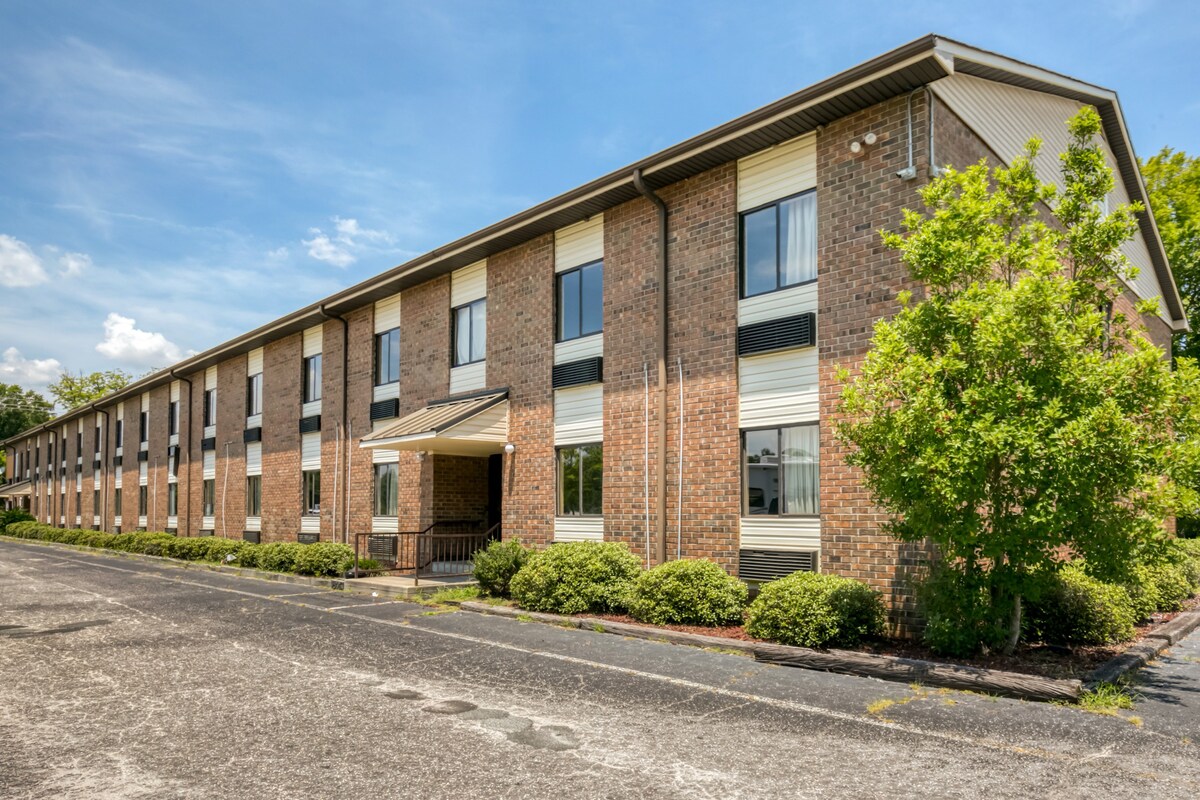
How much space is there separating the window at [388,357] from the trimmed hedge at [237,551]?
441cm

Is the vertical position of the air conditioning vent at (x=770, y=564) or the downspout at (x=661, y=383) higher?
the downspout at (x=661, y=383)

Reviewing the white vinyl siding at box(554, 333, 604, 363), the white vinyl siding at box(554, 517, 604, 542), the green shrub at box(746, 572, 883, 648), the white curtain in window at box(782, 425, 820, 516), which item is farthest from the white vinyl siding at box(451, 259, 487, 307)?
the green shrub at box(746, 572, 883, 648)

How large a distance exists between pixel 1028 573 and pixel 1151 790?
3.54m

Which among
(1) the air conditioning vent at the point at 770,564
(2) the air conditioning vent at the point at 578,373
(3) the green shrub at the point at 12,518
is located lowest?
(3) the green shrub at the point at 12,518

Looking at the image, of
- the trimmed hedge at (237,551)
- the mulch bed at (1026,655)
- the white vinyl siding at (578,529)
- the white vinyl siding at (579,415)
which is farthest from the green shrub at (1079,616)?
the trimmed hedge at (237,551)

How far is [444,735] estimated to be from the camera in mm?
6688

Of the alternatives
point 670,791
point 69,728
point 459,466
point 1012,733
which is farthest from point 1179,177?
point 69,728

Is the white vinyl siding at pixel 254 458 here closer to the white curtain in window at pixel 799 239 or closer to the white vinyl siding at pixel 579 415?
the white vinyl siding at pixel 579 415

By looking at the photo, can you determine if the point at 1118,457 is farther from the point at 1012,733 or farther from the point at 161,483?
the point at 161,483

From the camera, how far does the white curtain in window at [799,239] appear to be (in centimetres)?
1274

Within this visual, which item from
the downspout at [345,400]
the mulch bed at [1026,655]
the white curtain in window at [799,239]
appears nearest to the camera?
the mulch bed at [1026,655]

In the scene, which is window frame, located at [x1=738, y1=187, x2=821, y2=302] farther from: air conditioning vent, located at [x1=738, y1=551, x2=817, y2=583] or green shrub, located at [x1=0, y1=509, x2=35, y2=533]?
green shrub, located at [x1=0, y1=509, x2=35, y2=533]

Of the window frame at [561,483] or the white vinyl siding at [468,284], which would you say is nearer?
the window frame at [561,483]

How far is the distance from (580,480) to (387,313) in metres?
8.85
